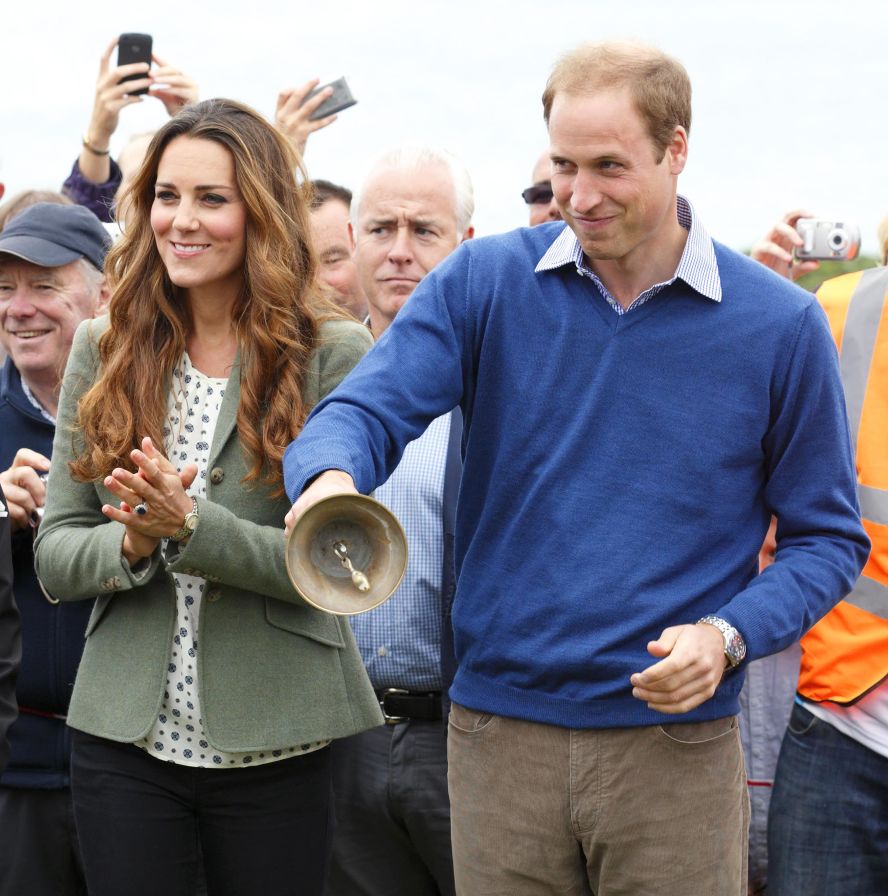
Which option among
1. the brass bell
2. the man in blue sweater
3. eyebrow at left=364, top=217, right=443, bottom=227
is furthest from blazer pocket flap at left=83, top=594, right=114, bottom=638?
eyebrow at left=364, top=217, right=443, bottom=227

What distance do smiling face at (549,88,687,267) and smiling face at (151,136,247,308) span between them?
952 mm

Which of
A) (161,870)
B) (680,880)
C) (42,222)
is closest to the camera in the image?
(680,880)

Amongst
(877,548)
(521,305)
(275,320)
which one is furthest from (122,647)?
(877,548)

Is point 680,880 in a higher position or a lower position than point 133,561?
lower

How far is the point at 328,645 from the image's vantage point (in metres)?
3.39

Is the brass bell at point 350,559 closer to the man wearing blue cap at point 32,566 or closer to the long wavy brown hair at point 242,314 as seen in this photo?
the long wavy brown hair at point 242,314

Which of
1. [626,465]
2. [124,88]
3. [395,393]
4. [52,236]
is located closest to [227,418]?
[395,393]

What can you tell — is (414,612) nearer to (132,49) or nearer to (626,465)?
(626,465)

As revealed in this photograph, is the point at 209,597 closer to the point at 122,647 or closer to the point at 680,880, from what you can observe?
the point at 122,647

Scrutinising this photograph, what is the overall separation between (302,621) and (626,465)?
0.92 m

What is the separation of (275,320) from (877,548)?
1.63 meters

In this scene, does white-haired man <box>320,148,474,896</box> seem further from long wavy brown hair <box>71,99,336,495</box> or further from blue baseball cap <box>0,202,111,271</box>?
blue baseball cap <box>0,202,111,271</box>

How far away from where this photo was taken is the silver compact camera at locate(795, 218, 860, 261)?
14.9 ft

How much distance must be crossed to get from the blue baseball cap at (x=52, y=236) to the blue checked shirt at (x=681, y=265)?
70.6 inches
